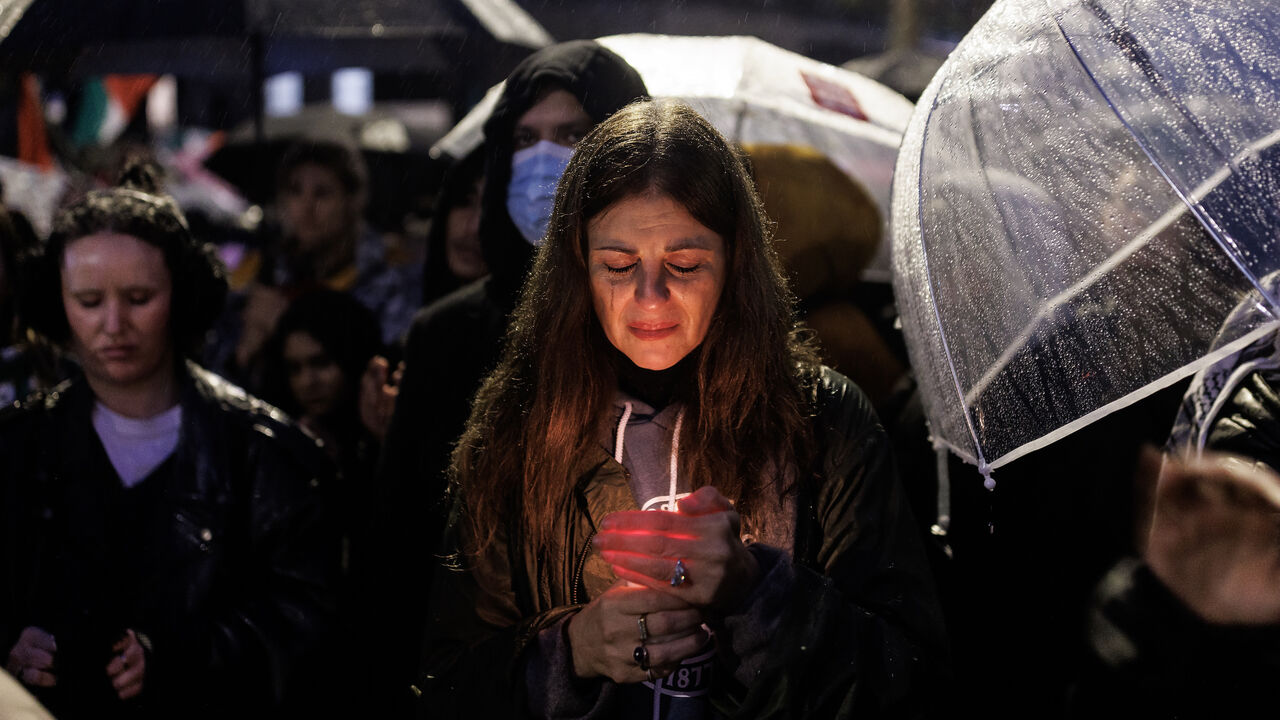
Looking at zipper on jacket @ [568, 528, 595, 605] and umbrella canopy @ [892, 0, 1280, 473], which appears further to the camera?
zipper on jacket @ [568, 528, 595, 605]

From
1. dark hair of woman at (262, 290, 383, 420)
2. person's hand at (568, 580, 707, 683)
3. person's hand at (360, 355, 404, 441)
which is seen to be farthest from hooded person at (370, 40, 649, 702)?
dark hair of woman at (262, 290, 383, 420)

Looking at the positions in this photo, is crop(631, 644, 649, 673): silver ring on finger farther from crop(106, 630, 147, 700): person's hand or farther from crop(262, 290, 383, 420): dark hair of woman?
crop(262, 290, 383, 420): dark hair of woman

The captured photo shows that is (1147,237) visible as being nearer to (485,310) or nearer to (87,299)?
(485,310)

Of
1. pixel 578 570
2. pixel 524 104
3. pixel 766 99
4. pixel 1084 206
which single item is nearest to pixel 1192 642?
pixel 1084 206

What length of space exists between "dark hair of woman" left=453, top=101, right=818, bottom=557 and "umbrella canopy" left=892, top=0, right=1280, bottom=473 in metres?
0.43

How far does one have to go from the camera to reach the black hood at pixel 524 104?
9.70 feet

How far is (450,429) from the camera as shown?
3020 millimetres

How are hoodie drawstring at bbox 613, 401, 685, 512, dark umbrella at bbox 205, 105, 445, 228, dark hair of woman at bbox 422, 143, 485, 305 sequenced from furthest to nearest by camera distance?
dark umbrella at bbox 205, 105, 445, 228
dark hair of woman at bbox 422, 143, 485, 305
hoodie drawstring at bbox 613, 401, 685, 512

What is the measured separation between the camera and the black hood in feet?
9.70

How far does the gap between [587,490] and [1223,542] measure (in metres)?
1.15

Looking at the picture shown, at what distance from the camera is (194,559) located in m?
2.88

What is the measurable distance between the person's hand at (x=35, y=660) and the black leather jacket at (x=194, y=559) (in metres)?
0.03

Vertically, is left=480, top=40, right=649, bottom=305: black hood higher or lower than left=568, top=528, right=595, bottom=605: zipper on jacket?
higher

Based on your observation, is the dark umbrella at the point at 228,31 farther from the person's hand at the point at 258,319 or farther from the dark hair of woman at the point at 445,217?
the dark hair of woman at the point at 445,217
